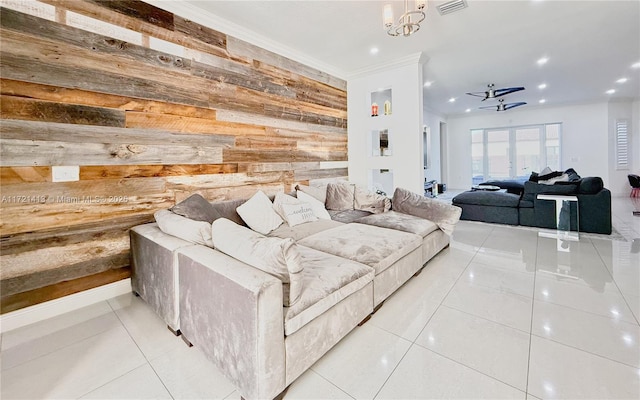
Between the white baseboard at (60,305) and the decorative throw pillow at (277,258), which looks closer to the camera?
the decorative throw pillow at (277,258)

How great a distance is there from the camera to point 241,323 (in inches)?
52.3

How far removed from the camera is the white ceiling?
3090 millimetres

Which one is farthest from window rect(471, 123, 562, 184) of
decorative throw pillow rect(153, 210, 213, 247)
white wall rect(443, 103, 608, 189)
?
decorative throw pillow rect(153, 210, 213, 247)

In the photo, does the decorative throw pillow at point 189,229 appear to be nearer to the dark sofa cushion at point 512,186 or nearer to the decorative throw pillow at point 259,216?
the decorative throw pillow at point 259,216

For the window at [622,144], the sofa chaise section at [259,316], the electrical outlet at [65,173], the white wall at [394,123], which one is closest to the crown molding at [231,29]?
the white wall at [394,123]

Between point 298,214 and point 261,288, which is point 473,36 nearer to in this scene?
point 298,214

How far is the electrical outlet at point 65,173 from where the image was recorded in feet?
7.22

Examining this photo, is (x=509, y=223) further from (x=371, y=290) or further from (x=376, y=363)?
(x=376, y=363)

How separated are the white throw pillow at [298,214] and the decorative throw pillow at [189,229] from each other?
50.9 inches

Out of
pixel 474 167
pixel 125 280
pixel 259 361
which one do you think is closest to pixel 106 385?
pixel 259 361

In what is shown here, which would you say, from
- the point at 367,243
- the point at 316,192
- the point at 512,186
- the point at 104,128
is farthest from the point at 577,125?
the point at 104,128

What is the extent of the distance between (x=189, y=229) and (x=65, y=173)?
1250 mm

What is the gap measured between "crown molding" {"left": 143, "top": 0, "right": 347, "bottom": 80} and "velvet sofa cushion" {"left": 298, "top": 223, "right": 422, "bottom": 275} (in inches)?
105

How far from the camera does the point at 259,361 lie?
1.28 meters
